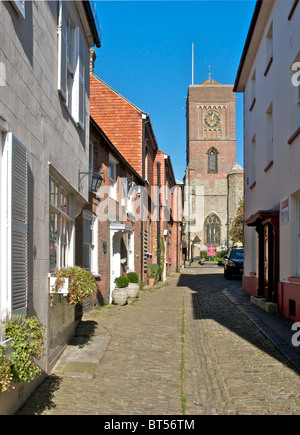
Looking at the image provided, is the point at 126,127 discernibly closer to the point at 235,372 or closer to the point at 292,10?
the point at 292,10

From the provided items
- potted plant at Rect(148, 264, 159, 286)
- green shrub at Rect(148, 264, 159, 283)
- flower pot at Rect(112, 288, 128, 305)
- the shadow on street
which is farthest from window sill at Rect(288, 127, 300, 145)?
green shrub at Rect(148, 264, 159, 283)

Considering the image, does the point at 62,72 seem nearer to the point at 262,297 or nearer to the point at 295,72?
the point at 295,72

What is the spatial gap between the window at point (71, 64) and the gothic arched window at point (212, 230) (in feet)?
198

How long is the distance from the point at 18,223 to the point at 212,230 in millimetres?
65270

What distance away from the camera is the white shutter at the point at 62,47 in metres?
6.78

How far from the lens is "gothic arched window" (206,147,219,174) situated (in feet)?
239

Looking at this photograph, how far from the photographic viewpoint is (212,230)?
68938 millimetres

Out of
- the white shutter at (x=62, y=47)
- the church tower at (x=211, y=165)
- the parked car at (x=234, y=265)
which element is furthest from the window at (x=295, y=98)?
the church tower at (x=211, y=165)

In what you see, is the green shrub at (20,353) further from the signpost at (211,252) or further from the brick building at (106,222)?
the signpost at (211,252)

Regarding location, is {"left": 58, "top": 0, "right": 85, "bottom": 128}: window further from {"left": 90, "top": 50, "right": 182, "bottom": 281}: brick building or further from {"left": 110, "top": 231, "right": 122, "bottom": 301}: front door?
{"left": 90, "top": 50, "right": 182, "bottom": 281}: brick building

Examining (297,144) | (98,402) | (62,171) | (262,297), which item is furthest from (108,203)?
(98,402)

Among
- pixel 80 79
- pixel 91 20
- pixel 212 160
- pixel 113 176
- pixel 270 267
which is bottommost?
pixel 270 267

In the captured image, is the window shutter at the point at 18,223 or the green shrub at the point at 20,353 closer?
the green shrub at the point at 20,353

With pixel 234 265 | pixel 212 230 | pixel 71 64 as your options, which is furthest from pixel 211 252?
pixel 71 64
